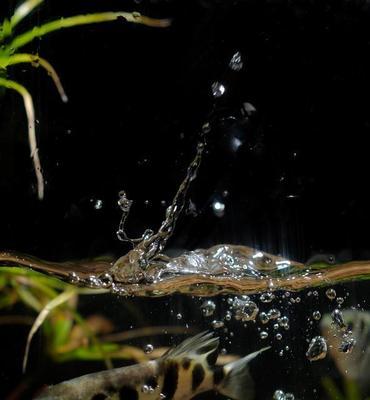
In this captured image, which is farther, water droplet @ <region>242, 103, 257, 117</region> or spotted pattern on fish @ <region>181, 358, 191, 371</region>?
water droplet @ <region>242, 103, 257, 117</region>

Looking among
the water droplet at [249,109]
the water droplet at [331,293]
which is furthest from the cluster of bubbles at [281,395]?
the water droplet at [249,109]

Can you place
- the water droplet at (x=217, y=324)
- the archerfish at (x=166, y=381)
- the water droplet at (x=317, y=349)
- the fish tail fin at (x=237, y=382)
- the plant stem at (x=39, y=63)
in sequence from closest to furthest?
the archerfish at (x=166, y=381), the fish tail fin at (x=237, y=382), the water droplet at (x=217, y=324), the water droplet at (x=317, y=349), the plant stem at (x=39, y=63)

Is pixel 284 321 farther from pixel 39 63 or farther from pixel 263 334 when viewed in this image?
pixel 39 63

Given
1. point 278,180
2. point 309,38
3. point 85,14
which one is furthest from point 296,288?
point 85,14

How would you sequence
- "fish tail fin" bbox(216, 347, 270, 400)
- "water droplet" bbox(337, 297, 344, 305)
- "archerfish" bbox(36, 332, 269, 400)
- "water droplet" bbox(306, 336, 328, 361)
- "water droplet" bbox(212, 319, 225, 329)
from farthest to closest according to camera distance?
"water droplet" bbox(337, 297, 344, 305) < "water droplet" bbox(306, 336, 328, 361) < "water droplet" bbox(212, 319, 225, 329) < "fish tail fin" bbox(216, 347, 270, 400) < "archerfish" bbox(36, 332, 269, 400)

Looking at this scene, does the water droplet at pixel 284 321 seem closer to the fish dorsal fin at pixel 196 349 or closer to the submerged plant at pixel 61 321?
the fish dorsal fin at pixel 196 349

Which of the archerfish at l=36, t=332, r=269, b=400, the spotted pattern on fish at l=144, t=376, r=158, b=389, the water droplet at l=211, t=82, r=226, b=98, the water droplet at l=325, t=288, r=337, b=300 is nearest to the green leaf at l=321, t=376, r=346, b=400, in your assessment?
the water droplet at l=325, t=288, r=337, b=300

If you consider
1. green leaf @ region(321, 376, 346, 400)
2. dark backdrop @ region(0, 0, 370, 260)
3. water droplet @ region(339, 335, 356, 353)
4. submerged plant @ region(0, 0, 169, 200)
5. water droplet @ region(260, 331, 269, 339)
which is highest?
submerged plant @ region(0, 0, 169, 200)

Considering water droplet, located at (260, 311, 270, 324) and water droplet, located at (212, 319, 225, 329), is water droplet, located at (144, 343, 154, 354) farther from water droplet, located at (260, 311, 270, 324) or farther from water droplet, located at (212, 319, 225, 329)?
water droplet, located at (260, 311, 270, 324)
